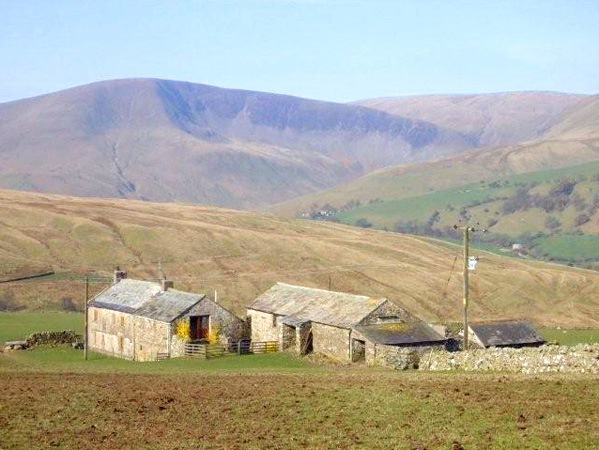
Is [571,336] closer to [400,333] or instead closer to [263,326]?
[263,326]

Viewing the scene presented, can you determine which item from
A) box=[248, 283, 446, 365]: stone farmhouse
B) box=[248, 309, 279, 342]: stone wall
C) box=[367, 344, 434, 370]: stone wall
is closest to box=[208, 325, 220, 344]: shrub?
box=[248, 309, 279, 342]: stone wall

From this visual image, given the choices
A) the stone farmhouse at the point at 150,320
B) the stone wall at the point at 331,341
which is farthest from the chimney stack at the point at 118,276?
the stone wall at the point at 331,341

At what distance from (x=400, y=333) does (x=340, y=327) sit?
4.30m

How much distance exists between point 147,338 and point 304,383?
32670 mm

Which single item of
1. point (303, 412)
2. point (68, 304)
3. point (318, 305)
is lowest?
point (68, 304)

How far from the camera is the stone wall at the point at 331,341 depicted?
2415 inches

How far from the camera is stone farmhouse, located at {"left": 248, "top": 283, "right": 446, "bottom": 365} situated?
5881 centimetres

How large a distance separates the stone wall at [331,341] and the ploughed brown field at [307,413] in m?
20.7

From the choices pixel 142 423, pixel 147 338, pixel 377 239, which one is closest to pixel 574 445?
Answer: pixel 142 423

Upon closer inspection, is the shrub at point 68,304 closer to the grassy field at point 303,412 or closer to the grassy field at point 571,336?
the grassy field at point 571,336

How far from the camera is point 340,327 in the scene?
6159cm

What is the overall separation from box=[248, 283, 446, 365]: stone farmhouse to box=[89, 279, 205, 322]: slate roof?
20.5ft

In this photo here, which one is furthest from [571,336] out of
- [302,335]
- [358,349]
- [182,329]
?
[182,329]

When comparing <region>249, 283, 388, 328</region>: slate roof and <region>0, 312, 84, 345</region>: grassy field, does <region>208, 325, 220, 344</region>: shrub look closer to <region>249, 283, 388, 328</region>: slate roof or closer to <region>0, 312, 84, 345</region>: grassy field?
<region>249, 283, 388, 328</region>: slate roof
